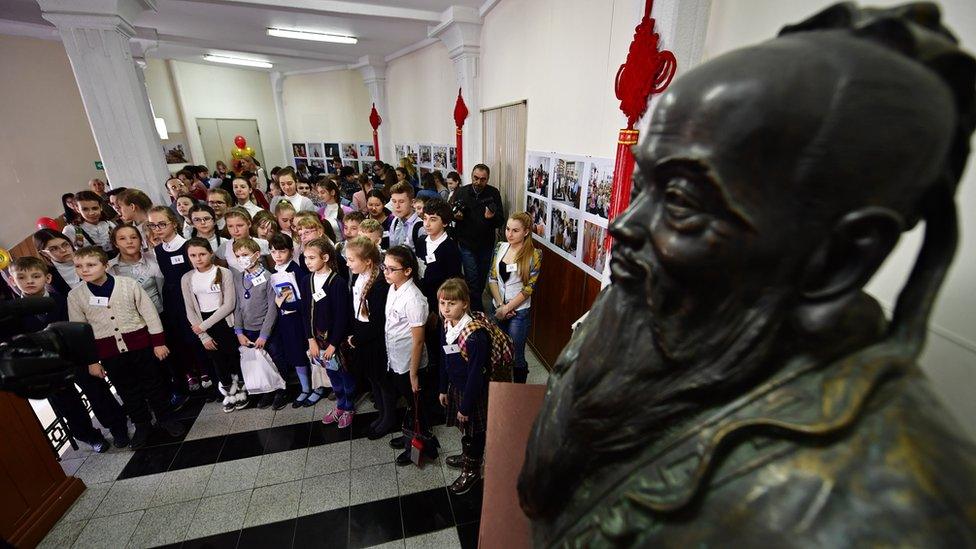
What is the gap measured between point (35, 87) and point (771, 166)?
387 inches

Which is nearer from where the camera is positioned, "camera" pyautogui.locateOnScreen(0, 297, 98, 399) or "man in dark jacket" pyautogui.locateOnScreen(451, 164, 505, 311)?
"camera" pyautogui.locateOnScreen(0, 297, 98, 399)

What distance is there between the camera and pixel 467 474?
2477 mm

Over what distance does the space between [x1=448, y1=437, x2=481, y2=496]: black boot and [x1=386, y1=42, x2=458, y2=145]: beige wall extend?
4332 mm

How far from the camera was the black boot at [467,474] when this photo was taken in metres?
2.45

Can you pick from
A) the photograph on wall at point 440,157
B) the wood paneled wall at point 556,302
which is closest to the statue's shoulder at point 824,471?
the wood paneled wall at point 556,302

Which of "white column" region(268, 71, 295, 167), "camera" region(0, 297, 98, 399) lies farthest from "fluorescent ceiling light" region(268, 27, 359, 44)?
"camera" region(0, 297, 98, 399)

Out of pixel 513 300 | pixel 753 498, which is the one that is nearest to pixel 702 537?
pixel 753 498

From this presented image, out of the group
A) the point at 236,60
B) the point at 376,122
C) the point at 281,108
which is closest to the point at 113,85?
the point at 376,122

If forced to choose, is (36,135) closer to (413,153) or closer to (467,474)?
(413,153)

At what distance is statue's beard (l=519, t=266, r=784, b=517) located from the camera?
578 millimetres

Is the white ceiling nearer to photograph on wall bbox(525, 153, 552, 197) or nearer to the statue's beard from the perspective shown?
photograph on wall bbox(525, 153, 552, 197)

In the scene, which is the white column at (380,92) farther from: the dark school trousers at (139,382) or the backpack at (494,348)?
the backpack at (494,348)

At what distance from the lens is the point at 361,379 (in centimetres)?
307

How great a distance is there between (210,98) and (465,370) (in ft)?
40.9
